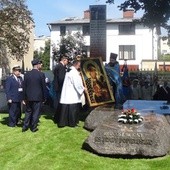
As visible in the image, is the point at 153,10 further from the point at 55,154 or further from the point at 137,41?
the point at 137,41

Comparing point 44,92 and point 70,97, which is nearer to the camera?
point 44,92

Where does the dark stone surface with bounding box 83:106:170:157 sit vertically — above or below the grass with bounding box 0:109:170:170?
above

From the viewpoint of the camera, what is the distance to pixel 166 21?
1925 centimetres

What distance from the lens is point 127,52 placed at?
61.1 m

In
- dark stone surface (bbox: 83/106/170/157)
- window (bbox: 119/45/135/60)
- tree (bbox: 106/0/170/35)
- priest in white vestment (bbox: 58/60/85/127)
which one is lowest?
dark stone surface (bbox: 83/106/170/157)

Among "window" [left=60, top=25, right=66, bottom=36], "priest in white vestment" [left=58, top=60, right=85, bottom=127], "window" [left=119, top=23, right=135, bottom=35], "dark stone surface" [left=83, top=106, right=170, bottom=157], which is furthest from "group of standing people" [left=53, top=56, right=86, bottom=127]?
"window" [left=60, top=25, right=66, bottom=36]

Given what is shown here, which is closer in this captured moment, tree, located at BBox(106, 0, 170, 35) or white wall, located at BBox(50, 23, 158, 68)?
tree, located at BBox(106, 0, 170, 35)

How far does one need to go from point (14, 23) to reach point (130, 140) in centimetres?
2596

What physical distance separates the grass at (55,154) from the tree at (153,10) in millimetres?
7327

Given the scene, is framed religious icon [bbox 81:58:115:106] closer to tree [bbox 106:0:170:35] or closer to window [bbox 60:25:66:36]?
tree [bbox 106:0:170:35]

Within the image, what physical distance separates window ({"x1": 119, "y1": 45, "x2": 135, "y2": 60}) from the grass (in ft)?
163

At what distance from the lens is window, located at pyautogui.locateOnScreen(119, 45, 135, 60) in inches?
2398

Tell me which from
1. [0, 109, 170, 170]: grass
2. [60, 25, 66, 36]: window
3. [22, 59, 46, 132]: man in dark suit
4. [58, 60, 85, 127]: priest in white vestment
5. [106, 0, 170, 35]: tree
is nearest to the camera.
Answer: [0, 109, 170, 170]: grass

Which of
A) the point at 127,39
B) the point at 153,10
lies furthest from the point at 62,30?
the point at 153,10
